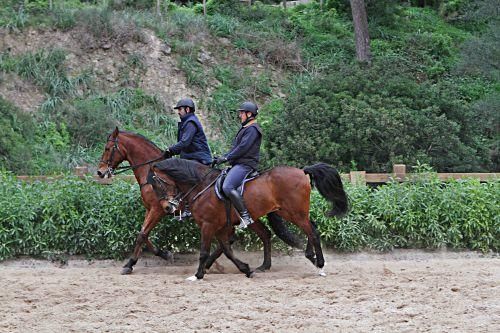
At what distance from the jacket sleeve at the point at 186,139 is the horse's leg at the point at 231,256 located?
1488 mm

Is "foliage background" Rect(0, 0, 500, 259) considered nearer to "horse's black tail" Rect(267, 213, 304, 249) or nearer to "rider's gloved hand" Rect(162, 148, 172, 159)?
"horse's black tail" Rect(267, 213, 304, 249)

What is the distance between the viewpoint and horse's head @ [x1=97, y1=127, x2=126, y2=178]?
36.9 feet

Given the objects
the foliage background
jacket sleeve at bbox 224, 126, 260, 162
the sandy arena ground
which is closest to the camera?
the sandy arena ground

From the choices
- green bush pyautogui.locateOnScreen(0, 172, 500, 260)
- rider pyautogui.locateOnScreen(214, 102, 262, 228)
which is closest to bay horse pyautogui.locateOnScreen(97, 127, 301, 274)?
green bush pyautogui.locateOnScreen(0, 172, 500, 260)

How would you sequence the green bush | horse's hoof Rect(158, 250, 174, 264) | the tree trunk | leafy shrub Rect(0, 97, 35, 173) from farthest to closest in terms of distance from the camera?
the tree trunk → leafy shrub Rect(0, 97, 35, 173) → the green bush → horse's hoof Rect(158, 250, 174, 264)

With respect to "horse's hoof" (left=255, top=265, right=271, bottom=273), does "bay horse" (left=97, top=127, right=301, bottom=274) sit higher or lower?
higher

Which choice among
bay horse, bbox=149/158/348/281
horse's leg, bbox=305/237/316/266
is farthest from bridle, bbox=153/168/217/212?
horse's leg, bbox=305/237/316/266

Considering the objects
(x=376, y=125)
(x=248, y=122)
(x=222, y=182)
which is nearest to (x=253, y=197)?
(x=222, y=182)

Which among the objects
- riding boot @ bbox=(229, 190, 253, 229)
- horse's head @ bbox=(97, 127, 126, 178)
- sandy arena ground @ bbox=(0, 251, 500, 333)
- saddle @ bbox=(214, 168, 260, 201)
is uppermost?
horse's head @ bbox=(97, 127, 126, 178)

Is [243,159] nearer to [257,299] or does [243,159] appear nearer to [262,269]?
[262,269]

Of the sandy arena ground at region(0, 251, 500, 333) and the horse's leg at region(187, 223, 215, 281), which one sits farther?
the horse's leg at region(187, 223, 215, 281)

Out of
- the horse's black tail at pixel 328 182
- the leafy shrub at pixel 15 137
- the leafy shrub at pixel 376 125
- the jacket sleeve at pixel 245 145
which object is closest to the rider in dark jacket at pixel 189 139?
the jacket sleeve at pixel 245 145

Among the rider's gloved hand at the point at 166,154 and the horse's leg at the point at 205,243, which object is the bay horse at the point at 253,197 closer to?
the horse's leg at the point at 205,243

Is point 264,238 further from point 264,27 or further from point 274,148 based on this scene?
point 264,27
